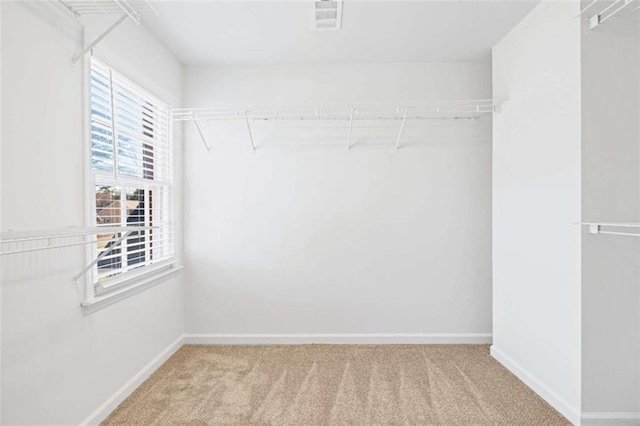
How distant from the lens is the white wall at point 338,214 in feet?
10.8

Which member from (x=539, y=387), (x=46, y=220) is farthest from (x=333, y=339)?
(x=46, y=220)

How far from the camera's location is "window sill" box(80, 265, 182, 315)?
6.60 ft

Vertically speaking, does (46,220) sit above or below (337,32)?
below

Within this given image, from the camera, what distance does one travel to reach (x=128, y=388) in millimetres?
2393

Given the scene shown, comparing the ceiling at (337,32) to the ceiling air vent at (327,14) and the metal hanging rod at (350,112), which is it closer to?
the ceiling air vent at (327,14)

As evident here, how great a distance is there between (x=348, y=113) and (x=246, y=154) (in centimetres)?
97

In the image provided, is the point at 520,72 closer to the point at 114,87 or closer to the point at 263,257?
the point at 263,257

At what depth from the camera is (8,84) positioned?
1519 mm

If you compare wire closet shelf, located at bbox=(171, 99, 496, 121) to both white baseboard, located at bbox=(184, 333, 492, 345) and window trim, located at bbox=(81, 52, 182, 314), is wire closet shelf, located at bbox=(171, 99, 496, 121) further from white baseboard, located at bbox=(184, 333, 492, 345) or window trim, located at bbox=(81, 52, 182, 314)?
white baseboard, located at bbox=(184, 333, 492, 345)

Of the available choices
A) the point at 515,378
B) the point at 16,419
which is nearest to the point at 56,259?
the point at 16,419

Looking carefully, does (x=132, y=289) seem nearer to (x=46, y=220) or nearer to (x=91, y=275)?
(x=91, y=275)
